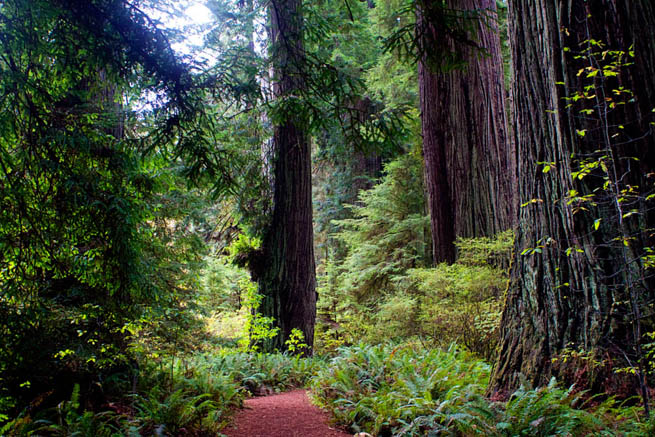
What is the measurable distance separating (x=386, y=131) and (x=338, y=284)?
35.8 feet

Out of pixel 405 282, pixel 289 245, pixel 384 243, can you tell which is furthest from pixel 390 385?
pixel 384 243

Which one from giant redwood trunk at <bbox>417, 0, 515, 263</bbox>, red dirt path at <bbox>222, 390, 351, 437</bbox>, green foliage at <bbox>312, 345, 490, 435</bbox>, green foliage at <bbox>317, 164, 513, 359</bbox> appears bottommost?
red dirt path at <bbox>222, 390, 351, 437</bbox>

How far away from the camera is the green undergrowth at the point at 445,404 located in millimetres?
2840

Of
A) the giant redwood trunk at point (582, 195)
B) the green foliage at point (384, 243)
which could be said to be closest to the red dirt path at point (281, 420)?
the giant redwood trunk at point (582, 195)

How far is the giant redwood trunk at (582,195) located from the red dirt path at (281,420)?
1.72 meters

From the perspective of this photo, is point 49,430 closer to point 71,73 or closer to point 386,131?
point 71,73

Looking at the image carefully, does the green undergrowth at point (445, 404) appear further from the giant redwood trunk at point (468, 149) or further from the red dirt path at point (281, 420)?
the giant redwood trunk at point (468, 149)

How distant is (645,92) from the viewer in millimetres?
3105

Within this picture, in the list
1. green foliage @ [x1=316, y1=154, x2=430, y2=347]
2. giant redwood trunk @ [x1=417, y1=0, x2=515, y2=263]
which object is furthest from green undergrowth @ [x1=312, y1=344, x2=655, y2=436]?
green foliage @ [x1=316, y1=154, x2=430, y2=347]

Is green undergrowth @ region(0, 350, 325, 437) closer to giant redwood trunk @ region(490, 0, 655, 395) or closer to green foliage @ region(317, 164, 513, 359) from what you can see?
giant redwood trunk @ region(490, 0, 655, 395)

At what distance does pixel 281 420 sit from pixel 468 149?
5.92 m

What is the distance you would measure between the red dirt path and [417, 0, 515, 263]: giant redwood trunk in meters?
4.29

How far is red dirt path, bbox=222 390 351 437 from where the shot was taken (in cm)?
403

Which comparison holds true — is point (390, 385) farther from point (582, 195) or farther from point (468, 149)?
point (468, 149)
